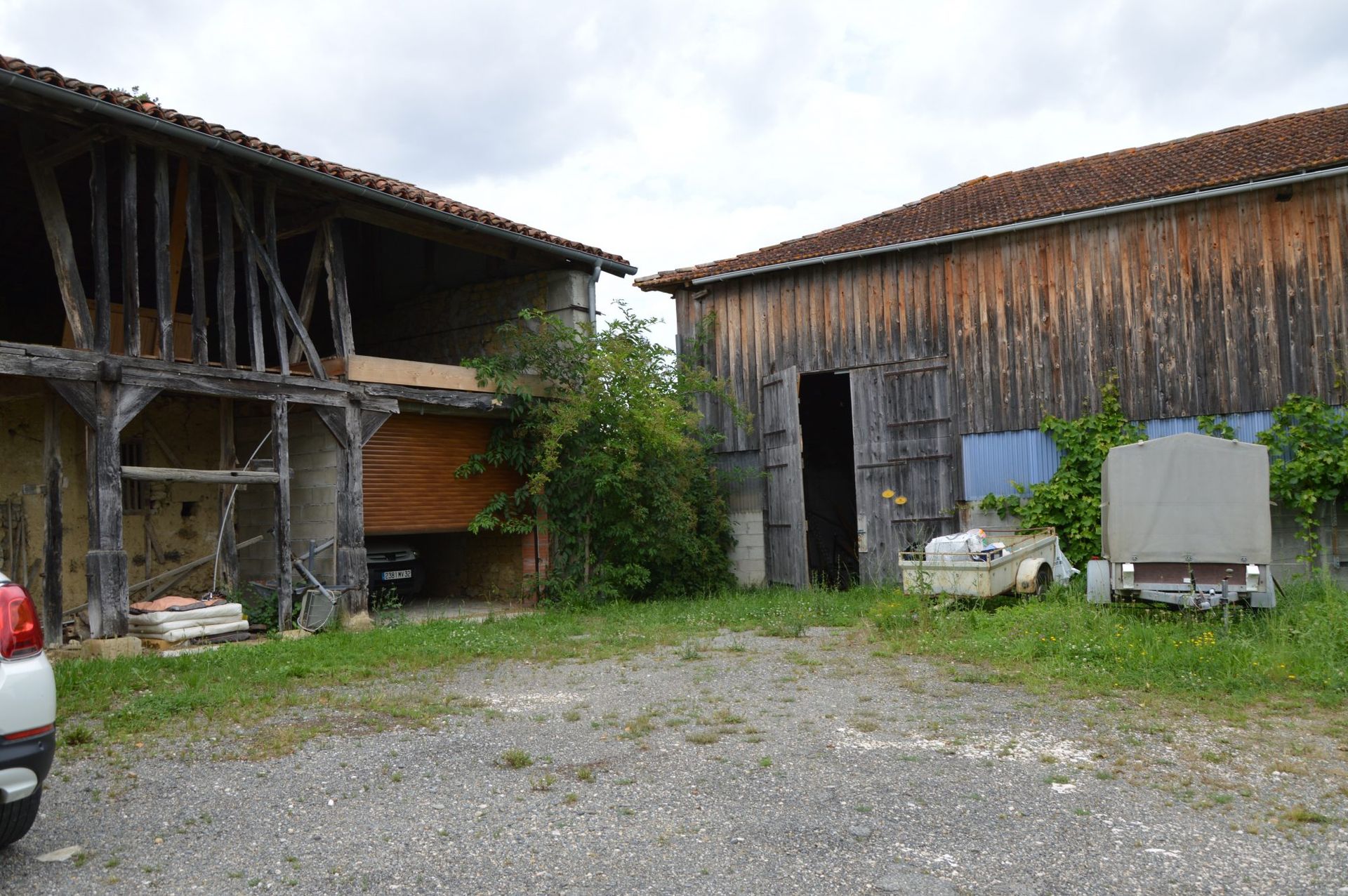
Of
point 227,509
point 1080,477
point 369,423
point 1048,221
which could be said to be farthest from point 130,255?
point 1080,477

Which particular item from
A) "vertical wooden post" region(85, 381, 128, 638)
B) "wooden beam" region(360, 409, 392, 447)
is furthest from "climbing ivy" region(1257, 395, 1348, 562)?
"vertical wooden post" region(85, 381, 128, 638)

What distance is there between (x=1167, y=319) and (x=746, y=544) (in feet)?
21.3

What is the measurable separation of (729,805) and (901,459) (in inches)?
386

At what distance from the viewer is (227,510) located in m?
11.3

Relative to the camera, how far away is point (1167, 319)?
1237 cm

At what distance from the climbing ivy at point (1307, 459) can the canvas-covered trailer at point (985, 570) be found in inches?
108

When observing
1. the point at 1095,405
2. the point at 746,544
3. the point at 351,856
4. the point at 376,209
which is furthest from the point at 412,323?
the point at 351,856

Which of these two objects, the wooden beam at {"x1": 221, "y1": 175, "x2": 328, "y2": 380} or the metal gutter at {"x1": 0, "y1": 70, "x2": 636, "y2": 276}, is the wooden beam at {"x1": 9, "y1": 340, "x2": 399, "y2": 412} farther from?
the metal gutter at {"x1": 0, "y1": 70, "x2": 636, "y2": 276}

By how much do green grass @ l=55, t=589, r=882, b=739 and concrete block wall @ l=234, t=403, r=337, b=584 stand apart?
173 centimetres

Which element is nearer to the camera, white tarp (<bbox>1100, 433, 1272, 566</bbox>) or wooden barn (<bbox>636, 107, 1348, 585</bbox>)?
white tarp (<bbox>1100, 433, 1272, 566</bbox>)

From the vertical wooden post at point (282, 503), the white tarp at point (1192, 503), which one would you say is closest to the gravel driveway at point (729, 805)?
the white tarp at point (1192, 503)

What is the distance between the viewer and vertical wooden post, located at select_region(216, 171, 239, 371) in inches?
406

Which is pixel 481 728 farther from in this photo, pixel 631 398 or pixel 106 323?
pixel 631 398

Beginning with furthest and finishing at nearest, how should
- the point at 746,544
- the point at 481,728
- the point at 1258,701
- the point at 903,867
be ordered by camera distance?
the point at 746,544, the point at 1258,701, the point at 481,728, the point at 903,867
